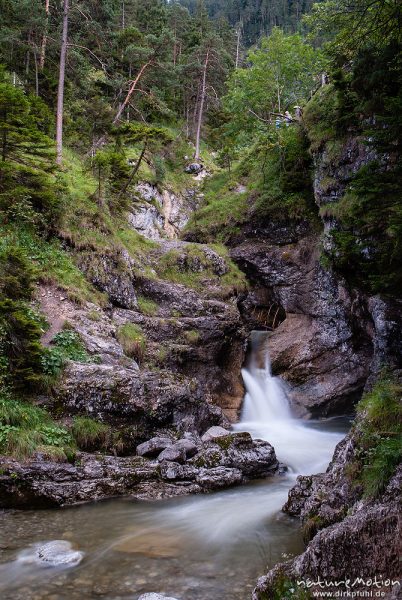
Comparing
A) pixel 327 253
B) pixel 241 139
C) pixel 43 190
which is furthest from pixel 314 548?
pixel 241 139

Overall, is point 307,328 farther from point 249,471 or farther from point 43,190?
point 43,190

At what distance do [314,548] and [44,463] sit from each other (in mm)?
5968

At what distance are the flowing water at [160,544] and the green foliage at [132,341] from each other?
5320mm

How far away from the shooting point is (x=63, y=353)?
11.1 m

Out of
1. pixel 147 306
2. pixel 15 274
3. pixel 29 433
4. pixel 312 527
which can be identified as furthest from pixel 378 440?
pixel 147 306

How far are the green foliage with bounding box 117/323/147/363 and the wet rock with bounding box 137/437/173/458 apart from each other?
3463mm

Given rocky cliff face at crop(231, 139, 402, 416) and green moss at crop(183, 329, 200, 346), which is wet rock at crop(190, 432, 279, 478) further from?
rocky cliff face at crop(231, 139, 402, 416)

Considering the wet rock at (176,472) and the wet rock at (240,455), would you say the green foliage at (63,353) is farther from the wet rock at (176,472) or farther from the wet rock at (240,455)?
the wet rock at (240,455)

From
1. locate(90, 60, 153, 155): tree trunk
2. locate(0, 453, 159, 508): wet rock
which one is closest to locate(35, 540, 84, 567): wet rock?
locate(0, 453, 159, 508): wet rock

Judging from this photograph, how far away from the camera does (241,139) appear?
2867 cm

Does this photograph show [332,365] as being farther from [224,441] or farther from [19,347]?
[19,347]

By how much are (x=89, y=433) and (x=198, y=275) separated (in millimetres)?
10139

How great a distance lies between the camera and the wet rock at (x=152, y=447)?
1006 cm

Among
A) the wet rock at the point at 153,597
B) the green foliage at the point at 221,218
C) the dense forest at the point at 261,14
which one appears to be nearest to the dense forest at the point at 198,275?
the green foliage at the point at 221,218
